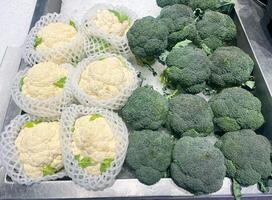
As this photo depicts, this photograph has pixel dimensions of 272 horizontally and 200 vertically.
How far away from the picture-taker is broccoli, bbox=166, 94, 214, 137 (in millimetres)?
1141

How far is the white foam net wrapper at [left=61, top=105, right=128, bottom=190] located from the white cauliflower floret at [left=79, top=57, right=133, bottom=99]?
6 cm

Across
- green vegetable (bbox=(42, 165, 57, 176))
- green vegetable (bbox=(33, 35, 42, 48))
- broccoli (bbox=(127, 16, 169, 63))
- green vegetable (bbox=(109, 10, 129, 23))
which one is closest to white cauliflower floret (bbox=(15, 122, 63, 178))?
green vegetable (bbox=(42, 165, 57, 176))

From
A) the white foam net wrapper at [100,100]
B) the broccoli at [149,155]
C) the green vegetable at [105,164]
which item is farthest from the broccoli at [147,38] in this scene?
the green vegetable at [105,164]

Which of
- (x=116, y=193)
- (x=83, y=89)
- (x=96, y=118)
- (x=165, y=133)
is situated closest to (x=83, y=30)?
(x=83, y=89)

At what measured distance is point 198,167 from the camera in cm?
103

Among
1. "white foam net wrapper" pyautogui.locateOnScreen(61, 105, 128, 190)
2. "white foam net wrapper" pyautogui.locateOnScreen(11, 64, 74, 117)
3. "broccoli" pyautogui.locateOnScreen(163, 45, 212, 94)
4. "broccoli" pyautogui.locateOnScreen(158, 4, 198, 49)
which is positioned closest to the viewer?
"white foam net wrapper" pyautogui.locateOnScreen(61, 105, 128, 190)

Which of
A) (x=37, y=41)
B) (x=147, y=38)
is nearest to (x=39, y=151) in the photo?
(x=37, y=41)

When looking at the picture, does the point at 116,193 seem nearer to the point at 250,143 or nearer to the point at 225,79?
the point at 250,143

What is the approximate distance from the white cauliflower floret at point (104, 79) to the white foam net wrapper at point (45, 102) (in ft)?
0.20

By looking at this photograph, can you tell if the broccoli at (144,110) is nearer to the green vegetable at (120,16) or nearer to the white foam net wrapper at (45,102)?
the white foam net wrapper at (45,102)

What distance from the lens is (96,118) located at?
1.08m

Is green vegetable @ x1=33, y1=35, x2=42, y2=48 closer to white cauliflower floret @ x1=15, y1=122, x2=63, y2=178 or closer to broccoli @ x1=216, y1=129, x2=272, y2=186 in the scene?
white cauliflower floret @ x1=15, y1=122, x2=63, y2=178

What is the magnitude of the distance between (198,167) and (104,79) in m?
0.44

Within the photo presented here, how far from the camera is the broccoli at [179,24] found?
1.39 meters
